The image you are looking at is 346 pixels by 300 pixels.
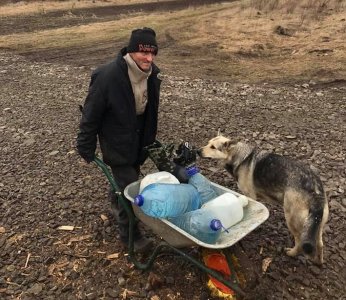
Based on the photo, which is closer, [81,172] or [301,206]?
[301,206]

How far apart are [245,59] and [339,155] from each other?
723 cm

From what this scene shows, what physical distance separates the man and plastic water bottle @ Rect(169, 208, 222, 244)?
104 centimetres

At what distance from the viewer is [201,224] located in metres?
3.71

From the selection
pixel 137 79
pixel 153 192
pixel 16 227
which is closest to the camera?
pixel 153 192

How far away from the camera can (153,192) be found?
3838 mm

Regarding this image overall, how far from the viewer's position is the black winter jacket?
416 centimetres

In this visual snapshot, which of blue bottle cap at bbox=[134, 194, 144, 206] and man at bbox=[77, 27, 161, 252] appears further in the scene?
man at bbox=[77, 27, 161, 252]

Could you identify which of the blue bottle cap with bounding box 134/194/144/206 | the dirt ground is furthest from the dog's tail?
the blue bottle cap with bounding box 134/194/144/206

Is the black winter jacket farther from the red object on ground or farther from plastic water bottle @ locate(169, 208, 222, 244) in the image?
the red object on ground

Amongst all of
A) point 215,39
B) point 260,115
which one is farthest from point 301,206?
point 215,39

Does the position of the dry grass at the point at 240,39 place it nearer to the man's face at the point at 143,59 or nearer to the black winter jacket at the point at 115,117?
the black winter jacket at the point at 115,117

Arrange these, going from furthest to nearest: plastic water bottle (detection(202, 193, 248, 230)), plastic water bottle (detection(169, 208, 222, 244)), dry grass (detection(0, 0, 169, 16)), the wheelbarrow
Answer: dry grass (detection(0, 0, 169, 16))
plastic water bottle (detection(202, 193, 248, 230))
plastic water bottle (detection(169, 208, 222, 244))
the wheelbarrow

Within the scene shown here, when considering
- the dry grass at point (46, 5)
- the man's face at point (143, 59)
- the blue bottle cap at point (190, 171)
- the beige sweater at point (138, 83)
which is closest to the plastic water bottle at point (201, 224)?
the blue bottle cap at point (190, 171)

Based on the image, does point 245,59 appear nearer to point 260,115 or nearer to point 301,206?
point 260,115
